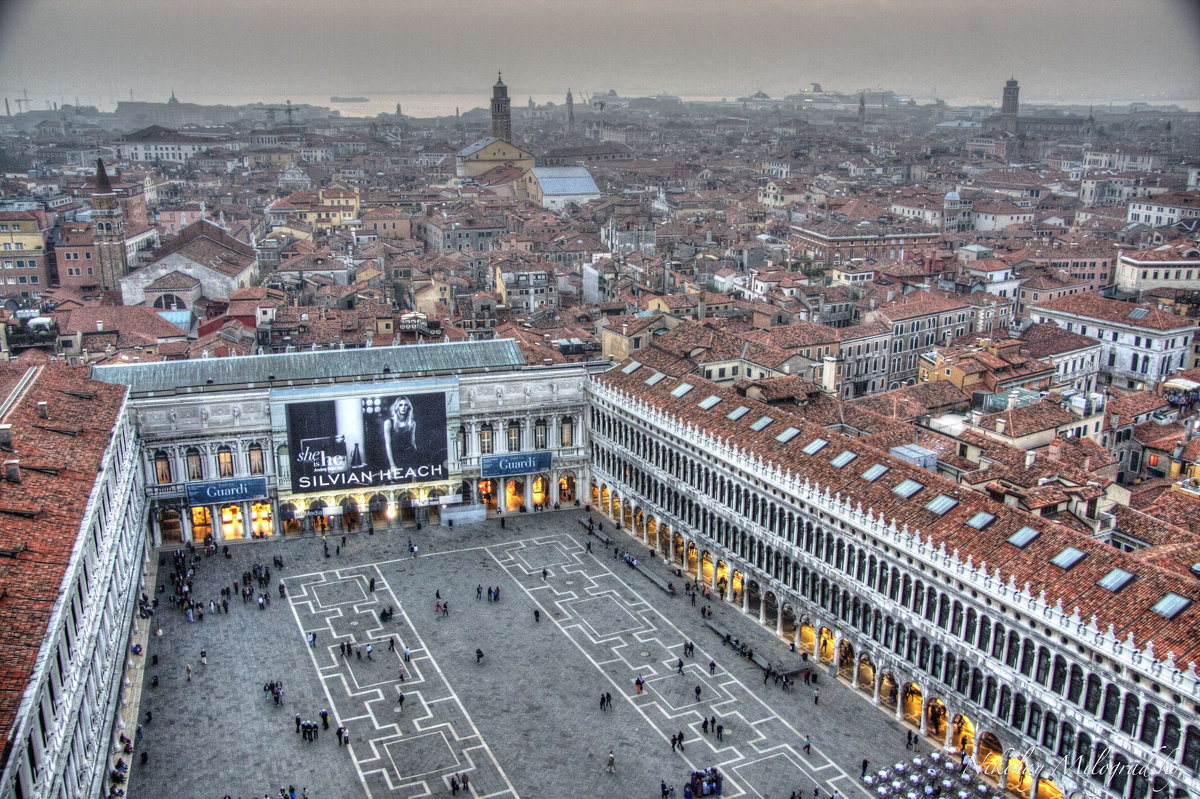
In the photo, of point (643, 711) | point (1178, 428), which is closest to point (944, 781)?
point (643, 711)

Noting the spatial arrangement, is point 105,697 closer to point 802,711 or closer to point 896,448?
point 802,711

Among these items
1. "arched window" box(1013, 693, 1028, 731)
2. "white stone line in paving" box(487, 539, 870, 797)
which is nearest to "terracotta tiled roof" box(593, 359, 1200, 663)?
"arched window" box(1013, 693, 1028, 731)

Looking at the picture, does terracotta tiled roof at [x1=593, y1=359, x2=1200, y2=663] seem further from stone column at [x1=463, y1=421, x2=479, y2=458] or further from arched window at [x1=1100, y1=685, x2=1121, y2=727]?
stone column at [x1=463, y1=421, x2=479, y2=458]

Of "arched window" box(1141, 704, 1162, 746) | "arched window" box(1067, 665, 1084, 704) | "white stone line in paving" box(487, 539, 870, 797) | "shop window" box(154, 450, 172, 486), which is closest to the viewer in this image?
"arched window" box(1141, 704, 1162, 746)

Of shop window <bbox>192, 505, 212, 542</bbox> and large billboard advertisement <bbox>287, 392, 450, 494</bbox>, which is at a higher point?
large billboard advertisement <bbox>287, 392, 450, 494</bbox>

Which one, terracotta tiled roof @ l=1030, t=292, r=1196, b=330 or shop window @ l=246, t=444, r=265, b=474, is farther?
terracotta tiled roof @ l=1030, t=292, r=1196, b=330

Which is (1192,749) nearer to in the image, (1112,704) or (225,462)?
(1112,704)

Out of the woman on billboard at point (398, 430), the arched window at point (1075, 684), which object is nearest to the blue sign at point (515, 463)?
the woman on billboard at point (398, 430)

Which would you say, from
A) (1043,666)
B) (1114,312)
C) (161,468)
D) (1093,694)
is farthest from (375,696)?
(1114,312)
